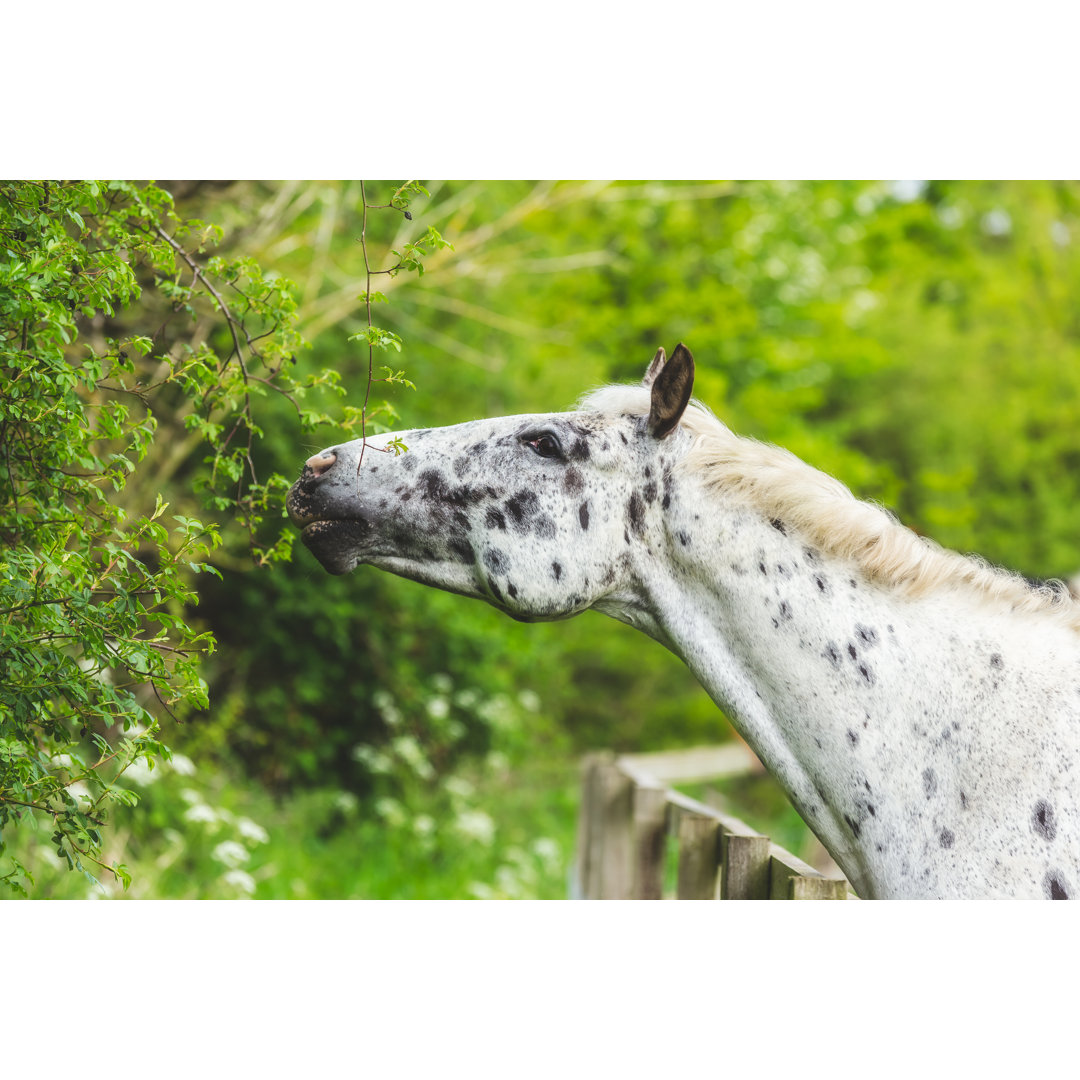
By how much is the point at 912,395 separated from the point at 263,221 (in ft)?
48.0

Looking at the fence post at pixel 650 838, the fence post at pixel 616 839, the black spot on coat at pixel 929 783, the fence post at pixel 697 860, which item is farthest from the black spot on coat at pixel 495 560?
the fence post at pixel 616 839

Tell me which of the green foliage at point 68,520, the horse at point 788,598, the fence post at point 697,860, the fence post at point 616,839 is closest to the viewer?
the green foliage at point 68,520

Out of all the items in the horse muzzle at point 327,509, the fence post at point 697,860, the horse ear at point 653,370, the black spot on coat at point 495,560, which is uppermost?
the horse ear at point 653,370

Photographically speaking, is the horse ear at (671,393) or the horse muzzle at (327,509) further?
the horse muzzle at (327,509)

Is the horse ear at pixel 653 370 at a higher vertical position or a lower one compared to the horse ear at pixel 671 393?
higher

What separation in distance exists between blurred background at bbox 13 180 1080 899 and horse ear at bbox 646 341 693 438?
255 cm

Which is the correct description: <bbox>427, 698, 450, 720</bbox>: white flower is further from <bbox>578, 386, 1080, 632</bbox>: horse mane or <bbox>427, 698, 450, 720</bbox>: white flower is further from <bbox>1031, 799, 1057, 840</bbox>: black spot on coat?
<bbox>1031, 799, 1057, 840</bbox>: black spot on coat

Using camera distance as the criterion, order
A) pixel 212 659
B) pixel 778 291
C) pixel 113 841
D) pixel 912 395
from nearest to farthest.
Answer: pixel 113 841, pixel 212 659, pixel 778 291, pixel 912 395

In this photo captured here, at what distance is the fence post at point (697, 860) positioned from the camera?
3.05 m

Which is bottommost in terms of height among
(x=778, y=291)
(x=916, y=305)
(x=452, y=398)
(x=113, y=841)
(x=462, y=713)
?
(x=113, y=841)

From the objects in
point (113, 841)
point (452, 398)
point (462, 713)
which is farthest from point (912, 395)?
point (113, 841)

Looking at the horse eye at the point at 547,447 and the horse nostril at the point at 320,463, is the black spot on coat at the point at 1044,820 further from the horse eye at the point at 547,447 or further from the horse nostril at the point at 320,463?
the horse nostril at the point at 320,463

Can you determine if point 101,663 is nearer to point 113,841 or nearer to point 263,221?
point 113,841

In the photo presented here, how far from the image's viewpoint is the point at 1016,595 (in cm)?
235
